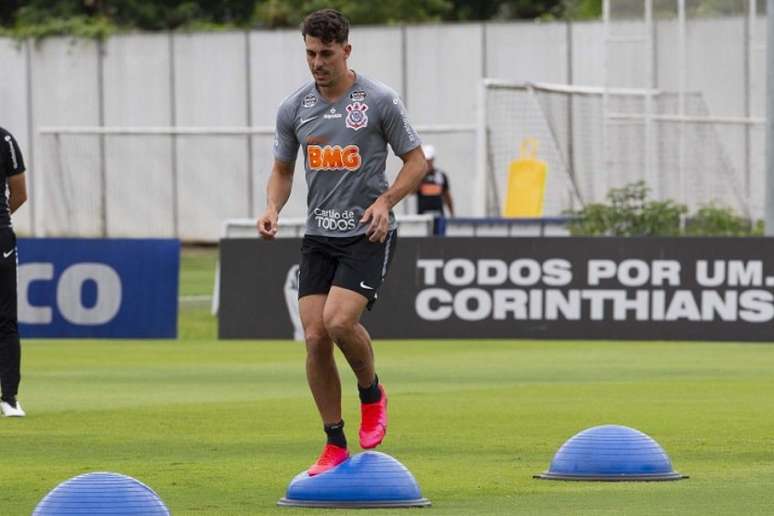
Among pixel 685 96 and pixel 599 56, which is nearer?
pixel 685 96

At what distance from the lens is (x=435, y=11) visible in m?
60.2

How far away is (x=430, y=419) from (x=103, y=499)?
668 centimetres

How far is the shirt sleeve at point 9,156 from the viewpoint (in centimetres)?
1377

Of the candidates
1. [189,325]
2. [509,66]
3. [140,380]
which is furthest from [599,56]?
[140,380]

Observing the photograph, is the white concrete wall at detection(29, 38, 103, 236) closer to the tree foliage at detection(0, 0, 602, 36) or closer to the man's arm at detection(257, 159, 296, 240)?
the tree foliage at detection(0, 0, 602, 36)

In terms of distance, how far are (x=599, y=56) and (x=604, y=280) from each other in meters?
22.9

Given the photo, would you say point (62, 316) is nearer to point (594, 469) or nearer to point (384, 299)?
point (384, 299)

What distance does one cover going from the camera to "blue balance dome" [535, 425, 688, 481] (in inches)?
398

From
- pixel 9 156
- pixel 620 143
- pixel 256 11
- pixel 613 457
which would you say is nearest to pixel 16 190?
pixel 9 156

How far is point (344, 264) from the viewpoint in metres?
10.0

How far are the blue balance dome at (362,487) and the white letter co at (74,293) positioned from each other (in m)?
15.3

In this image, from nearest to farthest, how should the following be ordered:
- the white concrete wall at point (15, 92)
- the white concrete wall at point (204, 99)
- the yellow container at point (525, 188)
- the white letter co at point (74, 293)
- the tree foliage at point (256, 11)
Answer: the white letter co at point (74, 293) → the yellow container at point (525, 188) → the white concrete wall at point (204, 99) → the white concrete wall at point (15, 92) → the tree foliage at point (256, 11)

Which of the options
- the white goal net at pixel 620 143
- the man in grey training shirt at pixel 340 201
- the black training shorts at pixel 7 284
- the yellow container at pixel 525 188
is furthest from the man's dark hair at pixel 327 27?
the yellow container at pixel 525 188

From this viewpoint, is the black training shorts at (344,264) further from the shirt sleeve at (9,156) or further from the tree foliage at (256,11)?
the tree foliage at (256,11)
